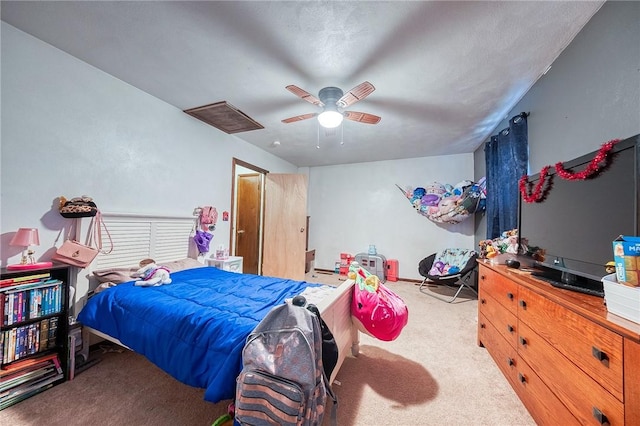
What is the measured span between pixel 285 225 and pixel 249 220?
822 millimetres

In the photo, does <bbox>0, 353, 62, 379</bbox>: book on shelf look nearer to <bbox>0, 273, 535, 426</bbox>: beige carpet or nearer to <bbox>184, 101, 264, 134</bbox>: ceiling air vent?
<bbox>0, 273, 535, 426</bbox>: beige carpet

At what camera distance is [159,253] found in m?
2.56

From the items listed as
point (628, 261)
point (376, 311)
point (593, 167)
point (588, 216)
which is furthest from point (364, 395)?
point (593, 167)

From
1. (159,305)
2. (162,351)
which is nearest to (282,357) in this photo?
(162,351)

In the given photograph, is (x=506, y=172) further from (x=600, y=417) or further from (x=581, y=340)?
→ (x=600, y=417)

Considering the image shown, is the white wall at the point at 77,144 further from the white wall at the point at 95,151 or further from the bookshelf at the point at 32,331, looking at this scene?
the bookshelf at the point at 32,331

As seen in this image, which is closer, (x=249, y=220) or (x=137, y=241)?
(x=137, y=241)

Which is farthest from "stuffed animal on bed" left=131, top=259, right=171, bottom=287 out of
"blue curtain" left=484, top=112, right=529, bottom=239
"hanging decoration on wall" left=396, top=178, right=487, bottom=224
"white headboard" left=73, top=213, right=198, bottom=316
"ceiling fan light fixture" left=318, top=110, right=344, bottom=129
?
"hanging decoration on wall" left=396, top=178, right=487, bottom=224

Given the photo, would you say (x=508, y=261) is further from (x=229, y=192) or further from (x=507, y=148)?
(x=229, y=192)

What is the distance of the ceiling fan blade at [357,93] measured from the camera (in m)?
1.82

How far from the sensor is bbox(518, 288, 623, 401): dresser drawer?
0.85 meters

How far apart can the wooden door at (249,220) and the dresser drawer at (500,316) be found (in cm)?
351

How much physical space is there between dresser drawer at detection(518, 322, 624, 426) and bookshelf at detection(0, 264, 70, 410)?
3.02 metres

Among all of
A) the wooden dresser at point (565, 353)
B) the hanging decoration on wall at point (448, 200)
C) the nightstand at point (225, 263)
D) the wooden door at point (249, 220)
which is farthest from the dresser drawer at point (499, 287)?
the wooden door at point (249, 220)
